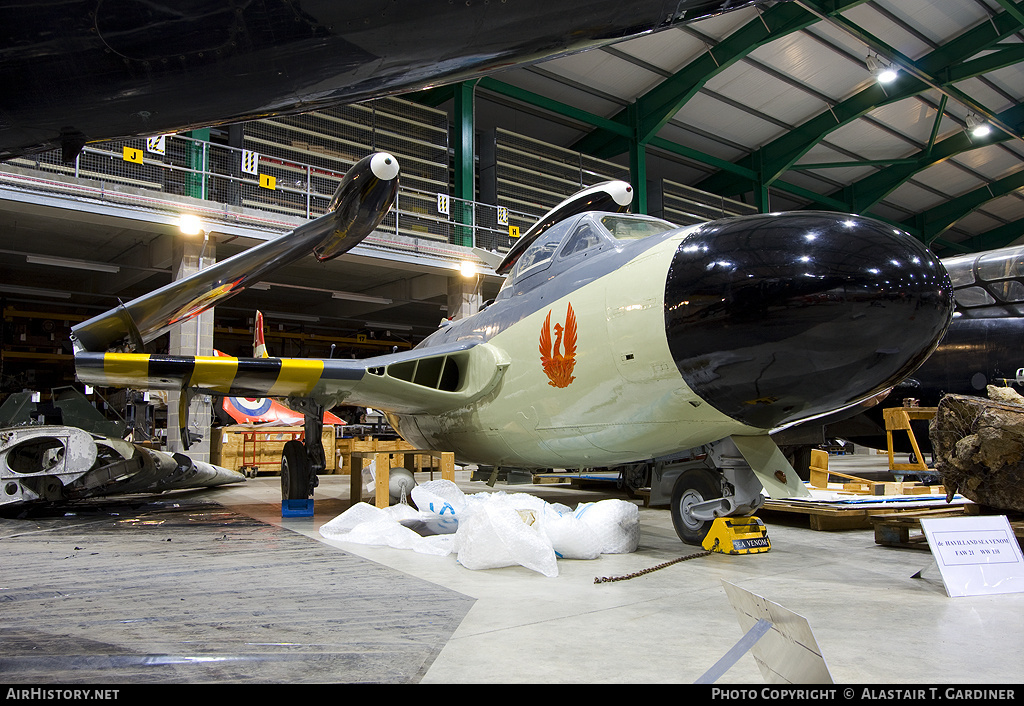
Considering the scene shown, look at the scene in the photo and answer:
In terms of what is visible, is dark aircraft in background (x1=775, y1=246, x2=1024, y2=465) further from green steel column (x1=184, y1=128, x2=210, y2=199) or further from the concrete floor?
green steel column (x1=184, y1=128, x2=210, y2=199)

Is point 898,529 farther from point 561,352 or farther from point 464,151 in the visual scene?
point 464,151

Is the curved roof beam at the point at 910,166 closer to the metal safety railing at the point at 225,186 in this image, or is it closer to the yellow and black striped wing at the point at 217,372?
the metal safety railing at the point at 225,186

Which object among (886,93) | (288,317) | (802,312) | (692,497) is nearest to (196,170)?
(288,317)

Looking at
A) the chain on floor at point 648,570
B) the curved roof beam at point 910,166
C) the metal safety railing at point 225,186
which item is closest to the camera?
the chain on floor at point 648,570

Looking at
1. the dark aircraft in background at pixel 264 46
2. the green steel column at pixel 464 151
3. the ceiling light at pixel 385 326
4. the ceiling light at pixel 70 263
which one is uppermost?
the green steel column at pixel 464 151

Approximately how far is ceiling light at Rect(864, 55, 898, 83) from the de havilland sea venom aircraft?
13768 mm

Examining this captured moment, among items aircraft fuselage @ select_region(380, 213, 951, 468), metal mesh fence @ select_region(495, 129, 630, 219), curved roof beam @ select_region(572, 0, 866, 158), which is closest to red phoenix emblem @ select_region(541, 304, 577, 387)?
aircraft fuselage @ select_region(380, 213, 951, 468)

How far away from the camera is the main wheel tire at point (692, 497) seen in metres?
4.70

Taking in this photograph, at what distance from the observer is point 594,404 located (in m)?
4.61

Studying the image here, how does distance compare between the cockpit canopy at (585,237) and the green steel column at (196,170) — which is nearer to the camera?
the cockpit canopy at (585,237)

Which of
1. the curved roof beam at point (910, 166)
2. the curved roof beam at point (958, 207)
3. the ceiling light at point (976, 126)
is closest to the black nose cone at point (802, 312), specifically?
the ceiling light at point (976, 126)

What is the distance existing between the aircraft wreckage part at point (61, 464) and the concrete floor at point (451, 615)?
180 cm

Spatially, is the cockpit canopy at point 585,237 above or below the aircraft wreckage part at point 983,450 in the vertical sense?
above
